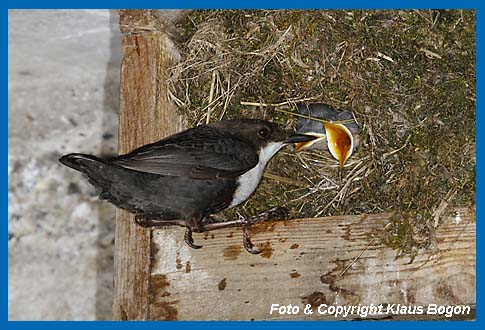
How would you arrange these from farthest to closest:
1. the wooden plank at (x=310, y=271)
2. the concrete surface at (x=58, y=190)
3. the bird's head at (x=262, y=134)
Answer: the concrete surface at (x=58, y=190), the bird's head at (x=262, y=134), the wooden plank at (x=310, y=271)

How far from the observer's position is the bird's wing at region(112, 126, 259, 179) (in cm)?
258

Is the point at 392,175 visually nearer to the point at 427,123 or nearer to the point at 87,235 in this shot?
the point at 427,123

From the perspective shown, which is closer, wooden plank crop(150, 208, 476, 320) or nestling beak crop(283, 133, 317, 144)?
wooden plank crop(150, 208, 476, 320)

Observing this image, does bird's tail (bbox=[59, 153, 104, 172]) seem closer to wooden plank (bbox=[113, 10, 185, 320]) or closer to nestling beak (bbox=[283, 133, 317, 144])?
wooden plank (bbox=[113, 10, 185, 320])

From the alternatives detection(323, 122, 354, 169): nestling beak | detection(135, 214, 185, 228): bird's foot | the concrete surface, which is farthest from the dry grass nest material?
the concrete surface

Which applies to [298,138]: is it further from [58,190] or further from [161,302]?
[58,190]

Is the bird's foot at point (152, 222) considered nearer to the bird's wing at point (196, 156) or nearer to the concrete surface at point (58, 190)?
the bird's wing at point (196, 156)

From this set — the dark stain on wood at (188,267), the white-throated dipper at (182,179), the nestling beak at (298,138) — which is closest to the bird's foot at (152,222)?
the white-throated dipper at (182,179)

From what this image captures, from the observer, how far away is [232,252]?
2.62 meters

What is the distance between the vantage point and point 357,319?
254 centimetres

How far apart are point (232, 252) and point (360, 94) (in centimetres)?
74

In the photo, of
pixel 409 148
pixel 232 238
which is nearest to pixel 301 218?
pixel 232 238

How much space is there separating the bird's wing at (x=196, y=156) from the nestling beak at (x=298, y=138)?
141 mm

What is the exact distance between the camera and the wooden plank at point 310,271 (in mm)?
2467
